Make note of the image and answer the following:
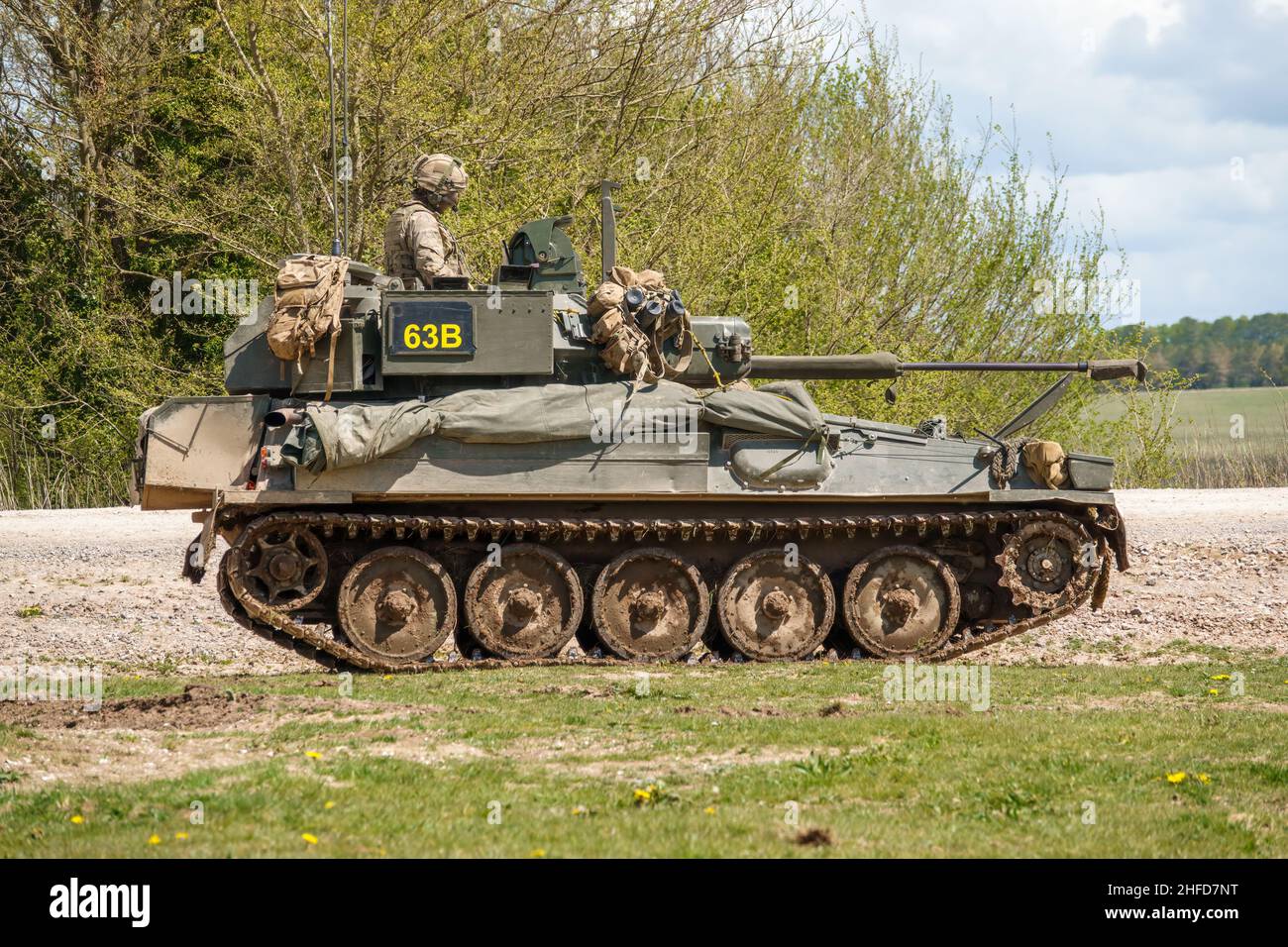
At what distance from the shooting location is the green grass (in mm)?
6949

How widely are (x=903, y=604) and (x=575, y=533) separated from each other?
331cm

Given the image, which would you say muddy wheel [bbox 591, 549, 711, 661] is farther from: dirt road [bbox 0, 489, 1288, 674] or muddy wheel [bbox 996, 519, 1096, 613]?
dirt road [bbox 0, 489, 1288, 674]

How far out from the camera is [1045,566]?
14227mm

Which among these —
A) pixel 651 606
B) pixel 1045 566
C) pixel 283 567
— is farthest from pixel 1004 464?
pixel 283 567

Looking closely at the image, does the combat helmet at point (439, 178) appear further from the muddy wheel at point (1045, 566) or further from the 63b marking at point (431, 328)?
the muddy wheel at point (1045, 566)

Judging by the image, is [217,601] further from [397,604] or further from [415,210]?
[415,210]

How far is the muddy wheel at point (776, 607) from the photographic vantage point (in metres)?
14.1

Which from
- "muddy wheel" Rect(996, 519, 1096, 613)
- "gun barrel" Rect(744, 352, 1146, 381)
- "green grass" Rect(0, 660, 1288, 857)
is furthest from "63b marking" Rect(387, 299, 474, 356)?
"muddy wheel" Rect(996, 519, 1096, 613)

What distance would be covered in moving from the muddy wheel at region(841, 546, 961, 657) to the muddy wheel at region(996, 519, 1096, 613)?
0.58 metres

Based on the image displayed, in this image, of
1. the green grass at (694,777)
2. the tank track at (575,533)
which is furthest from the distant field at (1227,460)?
the green grass at (694,777)

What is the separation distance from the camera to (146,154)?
2659 cm

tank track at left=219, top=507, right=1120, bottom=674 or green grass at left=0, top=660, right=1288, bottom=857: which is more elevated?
tank track at left=219, top=507, right=1120, bottom=674

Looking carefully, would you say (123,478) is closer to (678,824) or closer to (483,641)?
(483,641)

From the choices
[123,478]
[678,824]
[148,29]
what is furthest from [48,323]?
[678,824]
